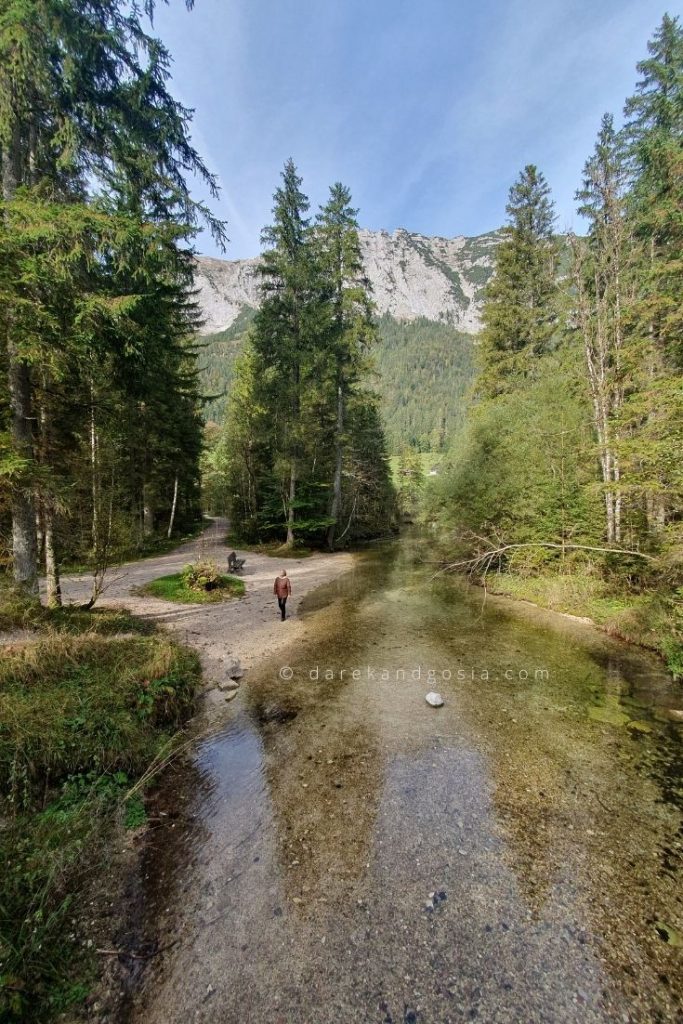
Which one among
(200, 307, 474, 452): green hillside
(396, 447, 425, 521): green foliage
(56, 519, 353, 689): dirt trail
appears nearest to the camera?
(56, 519, 353, 689): dirt trail

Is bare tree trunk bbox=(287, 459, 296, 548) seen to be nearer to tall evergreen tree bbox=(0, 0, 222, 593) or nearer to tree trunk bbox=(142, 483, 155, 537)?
tree trunk bbox=(142, 483, 155, 537)

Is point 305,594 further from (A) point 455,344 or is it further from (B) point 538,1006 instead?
(A) point 455,344

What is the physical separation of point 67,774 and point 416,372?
15884 centimetres

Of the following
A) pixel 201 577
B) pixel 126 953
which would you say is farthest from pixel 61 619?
pixel 126 953

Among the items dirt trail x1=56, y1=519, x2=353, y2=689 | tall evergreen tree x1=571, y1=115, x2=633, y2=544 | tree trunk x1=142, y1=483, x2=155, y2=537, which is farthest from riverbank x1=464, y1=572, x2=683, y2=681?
tree trunk x1=142, y1=483, x2=155, y2=537

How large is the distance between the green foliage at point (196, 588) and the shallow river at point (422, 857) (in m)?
5.44

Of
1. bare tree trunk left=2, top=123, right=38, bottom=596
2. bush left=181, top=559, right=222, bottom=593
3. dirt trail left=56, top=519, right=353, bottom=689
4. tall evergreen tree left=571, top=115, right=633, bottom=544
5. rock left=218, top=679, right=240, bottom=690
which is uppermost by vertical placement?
tall evergreen tree left=571, top=115, right=633, bottom=544

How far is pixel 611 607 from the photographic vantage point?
1127 cm

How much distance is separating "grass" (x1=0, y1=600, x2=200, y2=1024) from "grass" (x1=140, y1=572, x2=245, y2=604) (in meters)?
4.42

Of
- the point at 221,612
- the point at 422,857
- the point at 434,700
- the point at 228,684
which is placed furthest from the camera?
the point at 221,612

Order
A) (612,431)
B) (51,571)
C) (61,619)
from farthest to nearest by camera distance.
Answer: (612,431)
(51,571)
(61,619)

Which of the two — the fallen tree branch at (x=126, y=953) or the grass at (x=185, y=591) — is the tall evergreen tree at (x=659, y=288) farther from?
the grass at (x=185, y=591)

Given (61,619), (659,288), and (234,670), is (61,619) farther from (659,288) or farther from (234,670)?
(659,288)

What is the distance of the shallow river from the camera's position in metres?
2.96
